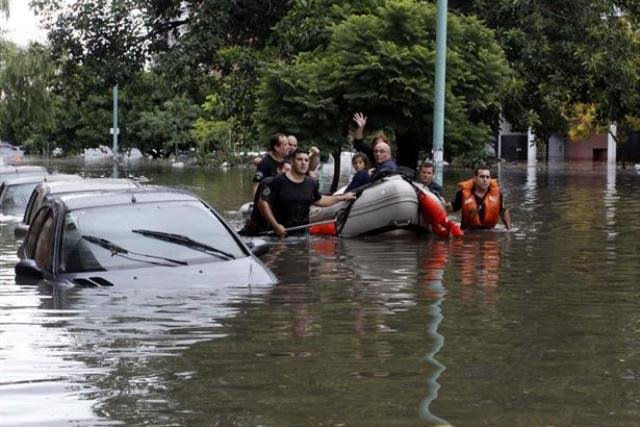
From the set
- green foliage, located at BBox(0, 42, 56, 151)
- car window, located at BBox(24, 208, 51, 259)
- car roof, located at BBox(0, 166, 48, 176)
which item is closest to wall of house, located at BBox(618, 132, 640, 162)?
green foliage, located at BBox(0, 42, 56, 151)

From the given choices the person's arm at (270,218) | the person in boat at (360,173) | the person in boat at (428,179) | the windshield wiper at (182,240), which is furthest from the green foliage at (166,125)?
the windshield wiper at (182,240)

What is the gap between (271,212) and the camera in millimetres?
16594

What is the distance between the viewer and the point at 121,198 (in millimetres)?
11219

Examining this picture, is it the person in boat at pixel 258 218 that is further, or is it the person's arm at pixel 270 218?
the person in boat at pixel 258 218

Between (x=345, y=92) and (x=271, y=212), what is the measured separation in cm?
664

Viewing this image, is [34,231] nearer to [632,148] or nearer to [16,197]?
[16,197]

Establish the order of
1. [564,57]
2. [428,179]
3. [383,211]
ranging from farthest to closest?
1. [564,57]
2. [428,179]
3. [383,211]

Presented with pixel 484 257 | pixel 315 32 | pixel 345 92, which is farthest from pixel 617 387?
pixel 315 32

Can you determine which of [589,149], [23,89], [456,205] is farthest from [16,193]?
[589,149]

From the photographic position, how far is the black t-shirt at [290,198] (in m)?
16.4

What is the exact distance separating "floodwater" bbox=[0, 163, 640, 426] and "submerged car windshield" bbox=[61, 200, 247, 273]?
370 millimetres

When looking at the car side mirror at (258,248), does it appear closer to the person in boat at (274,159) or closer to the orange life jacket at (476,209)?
the person in boat at (274,159)

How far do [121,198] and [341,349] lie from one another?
3747 mm

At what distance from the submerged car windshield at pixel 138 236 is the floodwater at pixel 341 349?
370 mm
